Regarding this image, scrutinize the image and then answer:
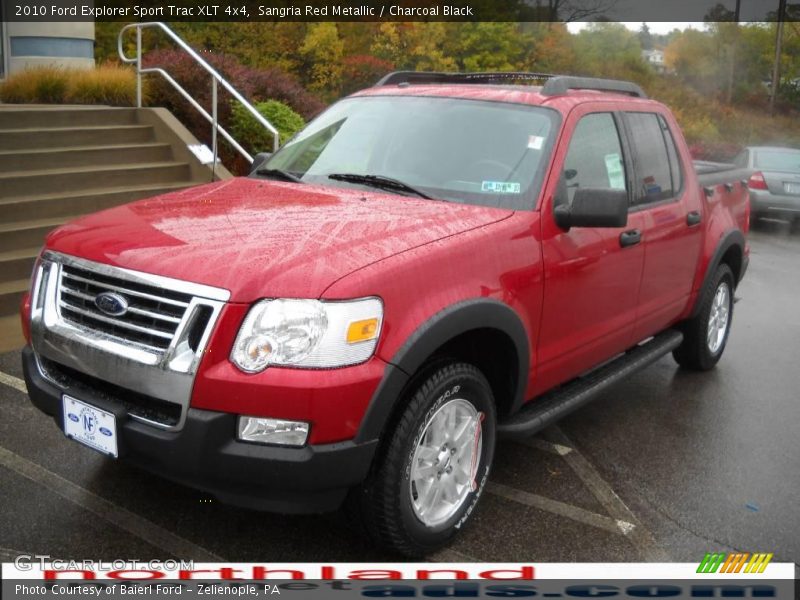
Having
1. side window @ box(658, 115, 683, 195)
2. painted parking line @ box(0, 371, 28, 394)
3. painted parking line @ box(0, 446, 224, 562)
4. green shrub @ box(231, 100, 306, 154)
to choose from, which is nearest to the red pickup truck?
side window @ box(658, 115, 683, 195)

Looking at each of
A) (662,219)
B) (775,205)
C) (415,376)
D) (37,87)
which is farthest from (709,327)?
(775,205)

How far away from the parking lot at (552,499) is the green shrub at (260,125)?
6.07 meters

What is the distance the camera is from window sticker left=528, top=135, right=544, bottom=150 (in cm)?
424

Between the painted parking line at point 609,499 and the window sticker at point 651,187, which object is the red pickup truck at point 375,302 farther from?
the painted parking line at point 609,499

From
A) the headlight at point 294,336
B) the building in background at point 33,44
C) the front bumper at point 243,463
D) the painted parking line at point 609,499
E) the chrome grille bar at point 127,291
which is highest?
the building in background at point 33,44

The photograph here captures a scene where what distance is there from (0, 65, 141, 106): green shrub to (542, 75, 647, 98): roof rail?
7.35 m

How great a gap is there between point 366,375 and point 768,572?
190 cm

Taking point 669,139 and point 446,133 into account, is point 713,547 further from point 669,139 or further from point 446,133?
point 669,139

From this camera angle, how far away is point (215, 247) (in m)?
3.25

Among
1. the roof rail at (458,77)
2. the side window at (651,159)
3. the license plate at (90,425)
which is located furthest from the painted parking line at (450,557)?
the roof rail at (458,77)

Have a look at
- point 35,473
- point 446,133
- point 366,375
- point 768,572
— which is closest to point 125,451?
point 366,375

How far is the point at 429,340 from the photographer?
3268 millimetres

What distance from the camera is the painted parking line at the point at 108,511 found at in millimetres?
3555

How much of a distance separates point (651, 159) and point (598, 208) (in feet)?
4.72
